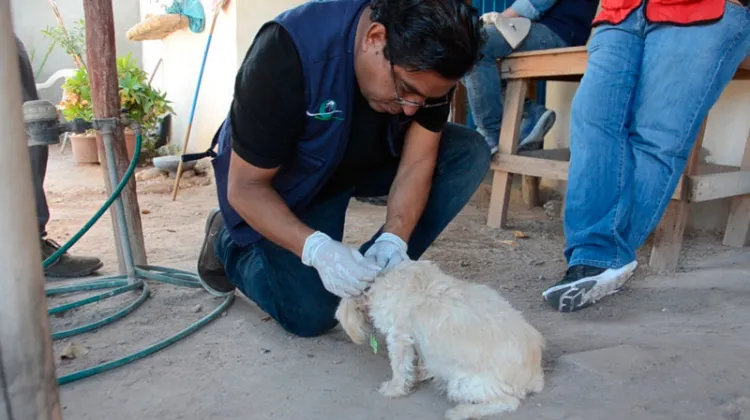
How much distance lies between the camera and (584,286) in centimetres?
225

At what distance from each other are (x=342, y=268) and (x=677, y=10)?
166 centimetres

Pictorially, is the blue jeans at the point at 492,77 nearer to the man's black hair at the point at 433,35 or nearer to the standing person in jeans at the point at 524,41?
the standing person in jeans at the point at 524,41

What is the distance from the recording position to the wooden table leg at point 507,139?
3.51m

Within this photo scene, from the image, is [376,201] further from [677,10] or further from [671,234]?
[677,10]

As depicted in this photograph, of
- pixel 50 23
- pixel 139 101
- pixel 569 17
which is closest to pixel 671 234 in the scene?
pixel 569 17

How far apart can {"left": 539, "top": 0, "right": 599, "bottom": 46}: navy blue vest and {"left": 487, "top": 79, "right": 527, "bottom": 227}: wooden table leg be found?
42 cm

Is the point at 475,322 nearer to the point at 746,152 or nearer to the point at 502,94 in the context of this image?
the point at 746,152

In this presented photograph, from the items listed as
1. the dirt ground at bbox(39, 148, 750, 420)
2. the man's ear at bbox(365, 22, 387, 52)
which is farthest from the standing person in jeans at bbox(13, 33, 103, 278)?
the man's ear at bbox(365, 22, 387, 52)

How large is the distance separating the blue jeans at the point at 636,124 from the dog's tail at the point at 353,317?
105cm

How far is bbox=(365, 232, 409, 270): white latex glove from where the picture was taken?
186 cm

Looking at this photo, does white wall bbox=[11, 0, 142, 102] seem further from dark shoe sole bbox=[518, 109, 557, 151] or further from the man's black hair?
the man's black hair

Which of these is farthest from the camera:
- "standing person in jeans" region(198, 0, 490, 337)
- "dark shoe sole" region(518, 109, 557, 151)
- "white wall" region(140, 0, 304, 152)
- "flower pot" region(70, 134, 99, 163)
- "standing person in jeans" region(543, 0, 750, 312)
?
"flower pot" region(70, 134, 99, 163)

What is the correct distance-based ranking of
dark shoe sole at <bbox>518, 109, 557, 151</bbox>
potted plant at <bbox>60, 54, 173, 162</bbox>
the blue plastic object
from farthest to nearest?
potted plant at <bbox>60, 54, 173, 162</bbox> < the blue plastic object < dark shoe sole at <bbox>518, 109, 557, 151</bbox>

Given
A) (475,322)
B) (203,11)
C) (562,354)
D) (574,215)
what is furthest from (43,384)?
(203,11)
